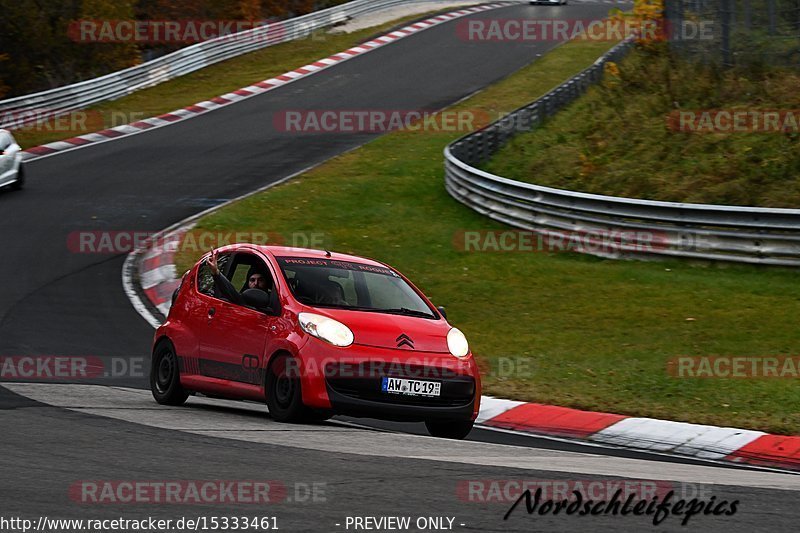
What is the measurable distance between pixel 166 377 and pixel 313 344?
2.21 m

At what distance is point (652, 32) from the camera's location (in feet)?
92.1

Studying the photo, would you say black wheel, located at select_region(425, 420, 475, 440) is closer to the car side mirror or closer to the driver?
the car side mirror

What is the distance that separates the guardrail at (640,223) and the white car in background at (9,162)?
29.5ft

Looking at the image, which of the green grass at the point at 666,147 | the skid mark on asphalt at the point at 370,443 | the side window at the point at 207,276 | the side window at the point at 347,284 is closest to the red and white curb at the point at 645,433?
the skid mark on asphalt at the point at 370,443

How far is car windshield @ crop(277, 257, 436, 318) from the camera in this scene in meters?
9.82

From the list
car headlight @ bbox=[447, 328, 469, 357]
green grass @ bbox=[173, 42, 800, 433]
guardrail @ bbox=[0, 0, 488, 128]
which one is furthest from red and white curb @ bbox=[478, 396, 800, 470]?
guardrail @ bbox=[0, 0, 488, 128]

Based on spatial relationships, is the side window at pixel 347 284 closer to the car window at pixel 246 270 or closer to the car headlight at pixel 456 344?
the car window at pixel 246 270

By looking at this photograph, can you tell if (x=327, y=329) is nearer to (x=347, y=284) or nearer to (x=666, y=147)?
(x=347, y=284)

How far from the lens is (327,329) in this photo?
9188mm

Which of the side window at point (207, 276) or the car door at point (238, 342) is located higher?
the side window at point (207, 276)

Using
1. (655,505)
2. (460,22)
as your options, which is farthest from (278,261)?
(460,22)

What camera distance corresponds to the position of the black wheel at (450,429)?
31.2 ft

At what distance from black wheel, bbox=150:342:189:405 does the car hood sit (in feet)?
6.27

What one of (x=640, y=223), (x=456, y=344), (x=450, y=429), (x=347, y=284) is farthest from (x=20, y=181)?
(x=450, y=429)
